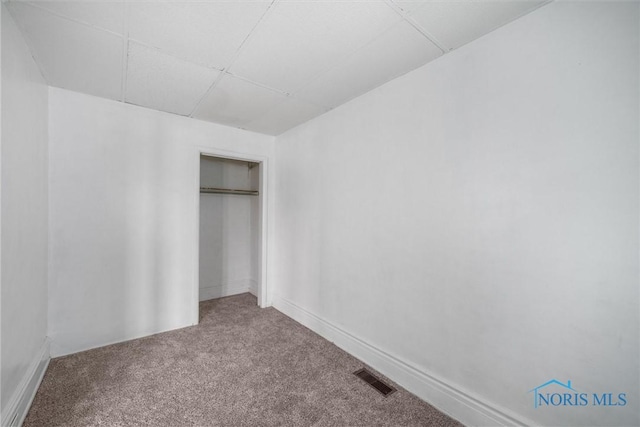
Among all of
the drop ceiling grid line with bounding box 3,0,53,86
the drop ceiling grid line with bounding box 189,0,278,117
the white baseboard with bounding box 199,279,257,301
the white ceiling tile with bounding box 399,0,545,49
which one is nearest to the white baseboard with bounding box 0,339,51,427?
the white baseboard with bounding box 199,279,257,301

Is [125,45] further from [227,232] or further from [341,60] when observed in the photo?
[227,232]

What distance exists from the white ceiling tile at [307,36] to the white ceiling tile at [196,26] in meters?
0.09

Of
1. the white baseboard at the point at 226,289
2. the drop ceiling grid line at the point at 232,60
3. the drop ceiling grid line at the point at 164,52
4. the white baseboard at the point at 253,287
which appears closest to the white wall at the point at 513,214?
the drop ceiling grid line at the point at 232,60

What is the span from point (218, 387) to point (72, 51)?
8.57ft

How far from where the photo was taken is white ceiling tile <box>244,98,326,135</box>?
269cm

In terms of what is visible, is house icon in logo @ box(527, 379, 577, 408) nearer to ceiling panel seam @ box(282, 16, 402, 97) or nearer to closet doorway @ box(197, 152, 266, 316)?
ceiling panel seam @ box(282, 16, 402, 97)

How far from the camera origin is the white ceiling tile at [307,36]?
56.6 inches

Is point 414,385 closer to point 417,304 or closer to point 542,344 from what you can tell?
point 417,304

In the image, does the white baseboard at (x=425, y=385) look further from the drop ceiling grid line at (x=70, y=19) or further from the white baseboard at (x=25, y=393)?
the drop ceiling grid line at (x=70, y=19)

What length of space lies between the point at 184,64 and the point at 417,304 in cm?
250

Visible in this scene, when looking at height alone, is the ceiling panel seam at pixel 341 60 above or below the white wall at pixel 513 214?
above

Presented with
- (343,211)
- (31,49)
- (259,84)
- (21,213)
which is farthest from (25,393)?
(259,84)

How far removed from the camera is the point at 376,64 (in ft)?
6.38

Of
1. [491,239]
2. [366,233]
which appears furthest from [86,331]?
[491,239]
